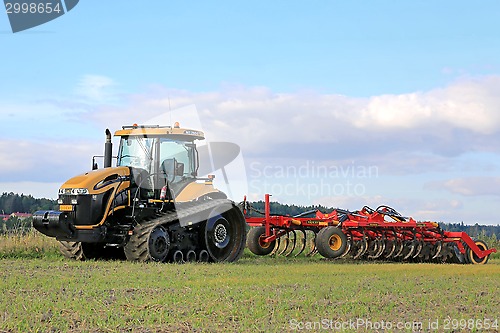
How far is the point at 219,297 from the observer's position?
9.77 metres

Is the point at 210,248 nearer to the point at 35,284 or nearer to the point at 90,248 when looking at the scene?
the point at 90,248

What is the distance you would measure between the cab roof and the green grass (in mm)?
2968

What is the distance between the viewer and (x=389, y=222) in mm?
19172

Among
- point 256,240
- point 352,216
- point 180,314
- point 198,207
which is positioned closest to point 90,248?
point 198,207

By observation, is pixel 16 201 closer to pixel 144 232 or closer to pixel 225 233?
pixel 225 233

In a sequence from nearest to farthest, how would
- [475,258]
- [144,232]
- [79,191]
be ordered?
1. [144,232]
2. [79,191]
3. [475,258]

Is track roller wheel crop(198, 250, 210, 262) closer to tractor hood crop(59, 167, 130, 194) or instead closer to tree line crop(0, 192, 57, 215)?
tractor hood crop(59, 167, 130, 194)

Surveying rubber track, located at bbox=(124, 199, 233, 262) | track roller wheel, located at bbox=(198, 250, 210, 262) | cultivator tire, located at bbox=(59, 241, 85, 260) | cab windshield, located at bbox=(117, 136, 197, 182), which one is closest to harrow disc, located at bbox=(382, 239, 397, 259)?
track roller wheel, located at bbox=(198, 250, 210, 262)

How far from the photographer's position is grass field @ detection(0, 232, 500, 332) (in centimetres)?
805

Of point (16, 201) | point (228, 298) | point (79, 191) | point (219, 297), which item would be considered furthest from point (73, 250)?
point (16, 201)

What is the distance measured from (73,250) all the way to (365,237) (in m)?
7.22

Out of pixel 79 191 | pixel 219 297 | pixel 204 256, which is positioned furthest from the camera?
pixel 204 256

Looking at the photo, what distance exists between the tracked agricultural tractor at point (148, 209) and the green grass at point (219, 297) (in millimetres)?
879

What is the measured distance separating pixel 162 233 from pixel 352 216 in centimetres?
594
